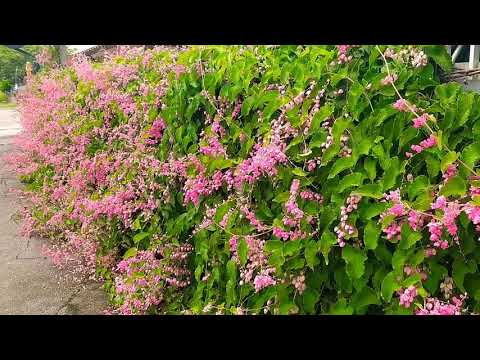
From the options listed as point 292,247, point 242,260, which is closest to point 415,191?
point 292,247

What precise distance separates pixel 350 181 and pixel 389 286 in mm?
421

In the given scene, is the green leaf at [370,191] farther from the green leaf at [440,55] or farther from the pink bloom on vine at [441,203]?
the green leaf at [440,55]

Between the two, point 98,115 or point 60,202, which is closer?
point 98,115

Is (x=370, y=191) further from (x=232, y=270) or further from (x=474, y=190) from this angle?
(x=232, y=270)

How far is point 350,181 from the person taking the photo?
201 centimetres

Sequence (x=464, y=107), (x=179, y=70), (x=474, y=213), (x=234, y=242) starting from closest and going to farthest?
(x=474, y=213)
(x=464, y=107)
(x=234, y=242)
(x=179, y=70)

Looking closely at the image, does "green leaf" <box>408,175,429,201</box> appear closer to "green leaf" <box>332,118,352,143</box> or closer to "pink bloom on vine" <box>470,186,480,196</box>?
"pink bloom on vine" <box>470,186,480,196</box>

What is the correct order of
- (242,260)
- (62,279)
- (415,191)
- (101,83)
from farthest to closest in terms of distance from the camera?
(101,83) → (62,279) → (242,260) → (415,191)

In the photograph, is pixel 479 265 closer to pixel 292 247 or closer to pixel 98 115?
pixel 292 247

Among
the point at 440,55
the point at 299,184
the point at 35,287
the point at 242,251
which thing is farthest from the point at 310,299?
the point at 35,287

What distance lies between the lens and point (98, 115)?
4969 mm

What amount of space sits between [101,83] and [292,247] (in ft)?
10.9

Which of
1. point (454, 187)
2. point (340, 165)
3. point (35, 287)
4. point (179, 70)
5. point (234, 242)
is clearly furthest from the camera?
point (35, 287)

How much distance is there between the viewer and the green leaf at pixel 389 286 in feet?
6.12
